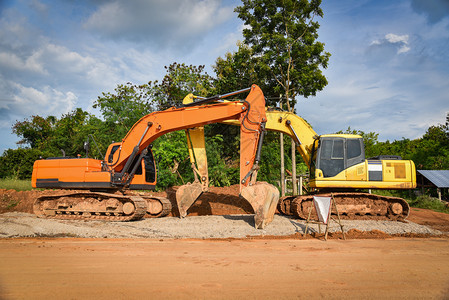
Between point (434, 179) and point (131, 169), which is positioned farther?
point (434, 179)

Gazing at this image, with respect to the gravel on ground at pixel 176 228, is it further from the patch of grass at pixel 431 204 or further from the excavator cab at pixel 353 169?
the patch of grass at pixel 431 204

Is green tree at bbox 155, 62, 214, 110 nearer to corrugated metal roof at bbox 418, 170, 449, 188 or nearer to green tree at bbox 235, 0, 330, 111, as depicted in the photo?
green tree at bbox 235, 0, 330, 111

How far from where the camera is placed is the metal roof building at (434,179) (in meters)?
19.2

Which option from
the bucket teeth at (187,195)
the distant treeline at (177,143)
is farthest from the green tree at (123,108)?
the bucket teeth at (187,195)

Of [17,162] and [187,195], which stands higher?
[17,162]

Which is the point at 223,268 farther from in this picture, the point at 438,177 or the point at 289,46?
the point at 438,177

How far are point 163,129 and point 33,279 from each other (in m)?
6.94

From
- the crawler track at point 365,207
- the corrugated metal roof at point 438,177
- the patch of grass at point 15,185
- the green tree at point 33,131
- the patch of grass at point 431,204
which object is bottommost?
the patch of grass at point 431,204

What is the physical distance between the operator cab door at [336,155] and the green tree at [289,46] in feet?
25.8

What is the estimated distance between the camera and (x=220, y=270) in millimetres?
4883

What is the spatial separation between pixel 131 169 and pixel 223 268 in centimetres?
719

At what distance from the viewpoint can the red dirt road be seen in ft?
12.9

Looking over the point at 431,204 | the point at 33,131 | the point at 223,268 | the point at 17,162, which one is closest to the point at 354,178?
the point at 223,268

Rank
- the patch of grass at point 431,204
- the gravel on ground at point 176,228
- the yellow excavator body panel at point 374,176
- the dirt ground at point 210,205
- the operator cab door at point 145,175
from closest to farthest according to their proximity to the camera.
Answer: the gravel on ground at point 176,228 < the yellow excavator body panel at point 374,176 < the operator cab door at point 145,175 < the dirt ground at point 210,205 < the patch of grass at point 431,204
